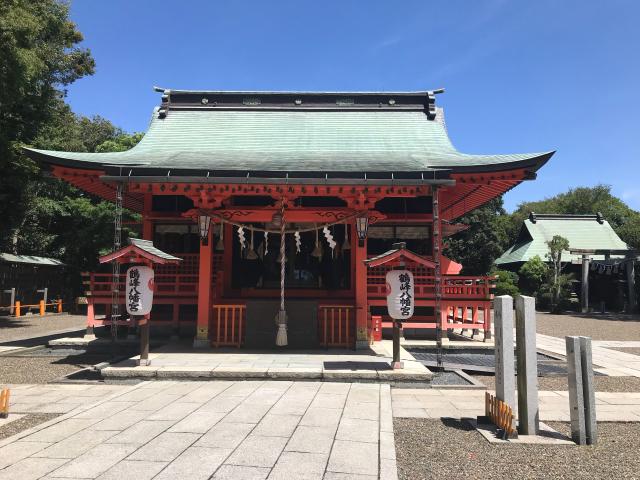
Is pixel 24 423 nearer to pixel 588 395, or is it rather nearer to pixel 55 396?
pixel 55 396

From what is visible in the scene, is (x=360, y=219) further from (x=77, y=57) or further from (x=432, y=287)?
(x=77, y=57)

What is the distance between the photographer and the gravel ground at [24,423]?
17.1ft

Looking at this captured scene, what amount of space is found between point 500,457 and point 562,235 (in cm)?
3687

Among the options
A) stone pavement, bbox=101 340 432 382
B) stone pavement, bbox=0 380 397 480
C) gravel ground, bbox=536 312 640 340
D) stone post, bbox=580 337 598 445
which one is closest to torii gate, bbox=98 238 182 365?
stone pavement, bbox=101 340 432 382

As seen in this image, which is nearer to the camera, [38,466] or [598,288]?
[38,466]

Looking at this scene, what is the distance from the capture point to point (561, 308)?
27.8 metres

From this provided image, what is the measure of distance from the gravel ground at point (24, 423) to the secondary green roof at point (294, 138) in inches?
218

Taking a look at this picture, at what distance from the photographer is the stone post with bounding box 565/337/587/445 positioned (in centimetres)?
505

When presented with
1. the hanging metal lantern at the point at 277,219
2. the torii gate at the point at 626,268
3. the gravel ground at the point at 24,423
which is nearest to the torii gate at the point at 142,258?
the gravel ground at the point at 24,423

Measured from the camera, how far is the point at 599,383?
8742 millimetres

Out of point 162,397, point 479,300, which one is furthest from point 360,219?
point 162,397

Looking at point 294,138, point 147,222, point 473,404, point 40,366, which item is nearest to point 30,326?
point 147,222

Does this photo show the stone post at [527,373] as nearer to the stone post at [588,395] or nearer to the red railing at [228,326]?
the stone post at [588,395]

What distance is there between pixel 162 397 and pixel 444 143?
11324 millimetres
